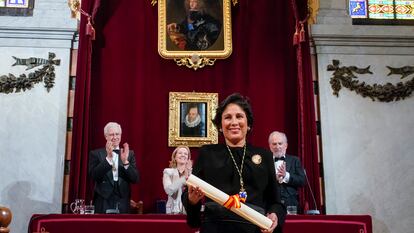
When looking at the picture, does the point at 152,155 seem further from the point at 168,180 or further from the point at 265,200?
the point at 265,200

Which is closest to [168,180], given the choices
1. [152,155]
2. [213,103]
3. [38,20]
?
[152,155]

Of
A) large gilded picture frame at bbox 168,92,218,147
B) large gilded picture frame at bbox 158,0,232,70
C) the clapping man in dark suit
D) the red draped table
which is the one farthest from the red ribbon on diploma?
large gilded picture frame at bbox 158,0,232,70

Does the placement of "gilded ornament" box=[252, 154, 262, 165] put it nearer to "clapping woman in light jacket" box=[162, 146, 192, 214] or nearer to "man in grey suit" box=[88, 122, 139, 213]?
"clapping woman in light jacket" box=[162, 146, 192, 214]

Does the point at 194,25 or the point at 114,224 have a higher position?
the point at 194,25

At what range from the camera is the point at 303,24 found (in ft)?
21.7

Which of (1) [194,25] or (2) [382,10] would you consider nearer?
(1) [194,25]

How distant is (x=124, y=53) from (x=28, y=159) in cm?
173

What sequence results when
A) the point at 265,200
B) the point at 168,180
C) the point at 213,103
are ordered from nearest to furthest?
1. the point at 265,200
2. the point at 168,180
3. the point at 213,103

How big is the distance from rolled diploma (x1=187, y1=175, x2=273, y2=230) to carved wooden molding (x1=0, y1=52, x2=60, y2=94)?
4700 millimetres

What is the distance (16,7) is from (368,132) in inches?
187

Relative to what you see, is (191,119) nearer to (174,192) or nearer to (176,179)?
(176,179)

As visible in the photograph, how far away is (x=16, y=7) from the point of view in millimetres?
6832

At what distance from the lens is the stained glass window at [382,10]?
7156 millimetres

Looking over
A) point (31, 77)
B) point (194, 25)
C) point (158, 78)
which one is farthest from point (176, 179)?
point (31, 77)
